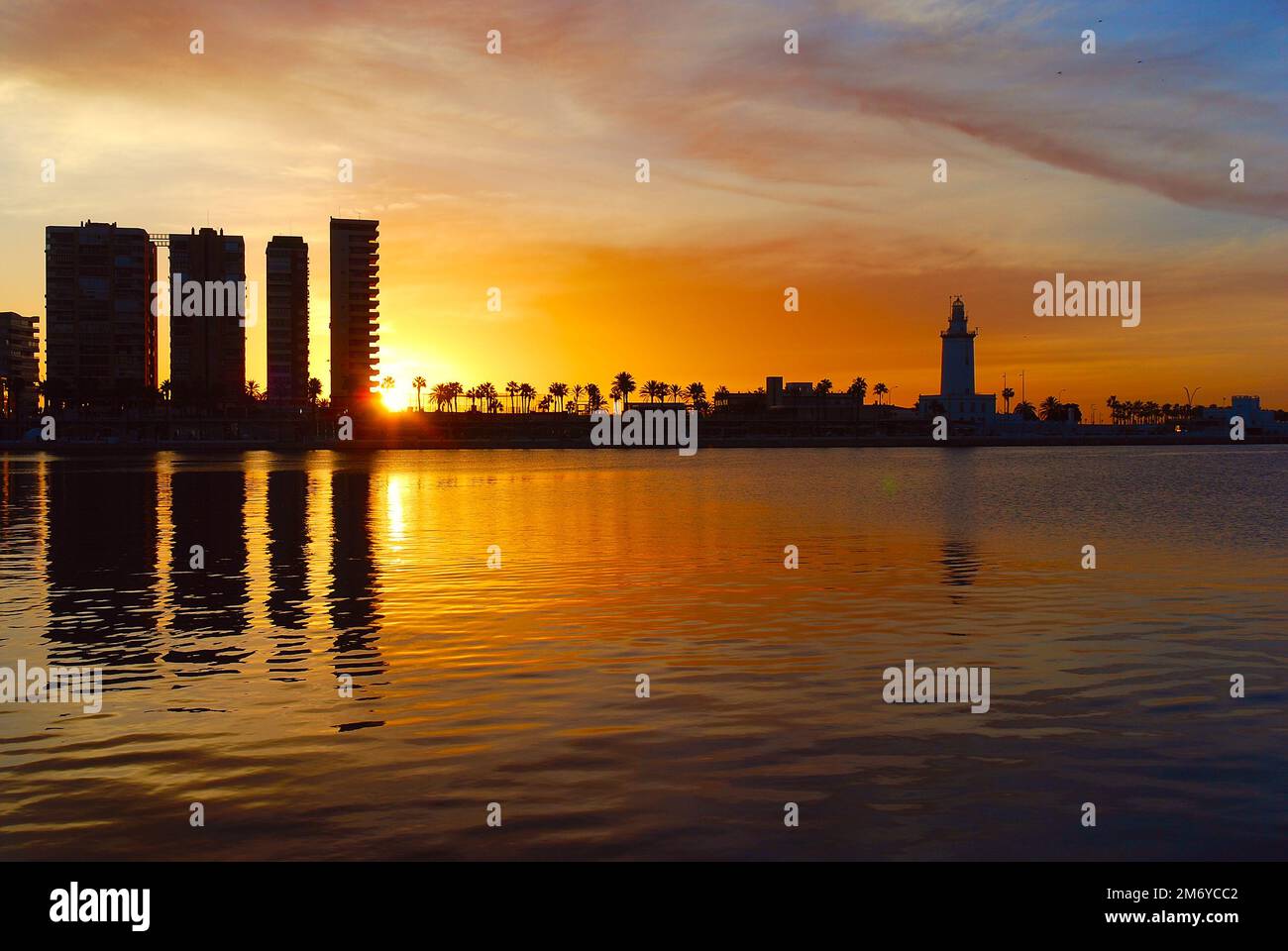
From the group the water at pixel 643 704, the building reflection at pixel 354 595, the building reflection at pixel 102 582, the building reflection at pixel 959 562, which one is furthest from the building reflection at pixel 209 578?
the building reflection at pixel 959 562

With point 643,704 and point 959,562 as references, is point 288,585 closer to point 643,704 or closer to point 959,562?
point 643,704

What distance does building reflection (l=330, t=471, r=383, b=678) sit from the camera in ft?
69.1

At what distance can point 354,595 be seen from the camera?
Answer: 29953 millimetres

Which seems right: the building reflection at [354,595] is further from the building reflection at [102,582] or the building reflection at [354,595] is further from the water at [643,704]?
the building reflection at [102,582]

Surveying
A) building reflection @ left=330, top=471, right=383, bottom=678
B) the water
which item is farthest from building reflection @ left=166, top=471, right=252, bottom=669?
building reflection @ left=330, top=471, right=383, bottom=678

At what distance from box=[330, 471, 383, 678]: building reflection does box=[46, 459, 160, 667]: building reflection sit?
12.0ft

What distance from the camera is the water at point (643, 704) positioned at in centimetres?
1176

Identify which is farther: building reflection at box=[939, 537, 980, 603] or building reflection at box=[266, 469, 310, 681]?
building reflection at box=[939, 537, 980, 603]

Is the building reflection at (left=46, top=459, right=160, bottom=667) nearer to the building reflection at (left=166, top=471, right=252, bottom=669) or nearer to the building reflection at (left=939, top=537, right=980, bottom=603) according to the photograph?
the building reflection at (left=166, top=471, right=252, bottom=669)

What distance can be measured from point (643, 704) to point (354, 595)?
14747 millimetres

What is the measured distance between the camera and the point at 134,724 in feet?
52.8

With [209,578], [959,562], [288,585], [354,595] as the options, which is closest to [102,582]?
[209,578]

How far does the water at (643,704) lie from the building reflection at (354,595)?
0.18 metres
